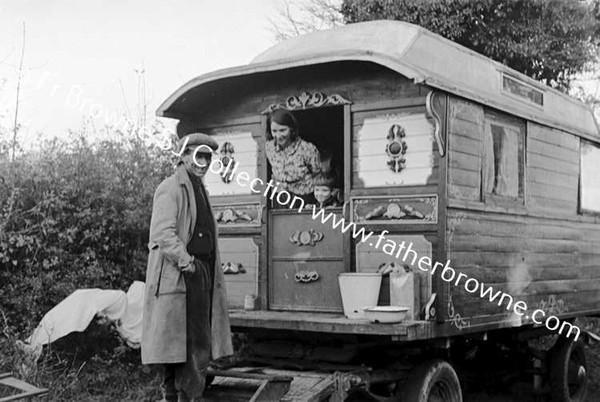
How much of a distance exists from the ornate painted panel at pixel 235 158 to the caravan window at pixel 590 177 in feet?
13.1

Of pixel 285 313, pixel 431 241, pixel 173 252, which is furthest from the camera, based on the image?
pixel 285 313

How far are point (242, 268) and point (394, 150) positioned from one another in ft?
6.20

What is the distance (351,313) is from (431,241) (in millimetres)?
923

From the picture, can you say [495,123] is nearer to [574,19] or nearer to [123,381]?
[123,381]

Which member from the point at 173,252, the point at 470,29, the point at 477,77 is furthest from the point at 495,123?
the point at 470,29

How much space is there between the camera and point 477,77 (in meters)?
8.00

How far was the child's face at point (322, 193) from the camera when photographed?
7895 millimetres

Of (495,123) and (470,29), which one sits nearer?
(495,123)

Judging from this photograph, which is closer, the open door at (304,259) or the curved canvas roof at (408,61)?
the curved canvas roof at (408,61)

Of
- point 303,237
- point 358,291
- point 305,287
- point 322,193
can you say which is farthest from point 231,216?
point 358,291

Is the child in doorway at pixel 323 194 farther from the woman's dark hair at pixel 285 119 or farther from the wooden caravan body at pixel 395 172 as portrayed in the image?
the woman's dark hair at pixel 285 119

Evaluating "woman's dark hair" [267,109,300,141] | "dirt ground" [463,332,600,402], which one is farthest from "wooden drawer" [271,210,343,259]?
"dirt ground" [463,332,600,402]

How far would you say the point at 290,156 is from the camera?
7.95 meters

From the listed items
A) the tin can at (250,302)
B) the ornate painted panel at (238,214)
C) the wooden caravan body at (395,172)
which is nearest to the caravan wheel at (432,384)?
the wooden caravan body at (395,172)
